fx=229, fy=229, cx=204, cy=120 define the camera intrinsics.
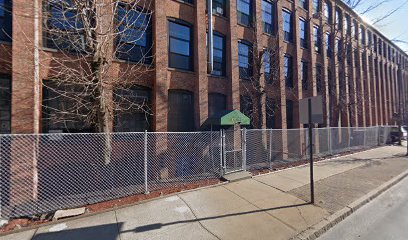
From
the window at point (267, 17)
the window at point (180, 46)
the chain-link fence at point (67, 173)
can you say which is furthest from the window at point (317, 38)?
the chain-link fence at point (67, 173)

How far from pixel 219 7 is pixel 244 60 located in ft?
11.6

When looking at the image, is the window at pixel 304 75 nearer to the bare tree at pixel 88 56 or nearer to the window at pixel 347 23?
the window at pixel 347 23

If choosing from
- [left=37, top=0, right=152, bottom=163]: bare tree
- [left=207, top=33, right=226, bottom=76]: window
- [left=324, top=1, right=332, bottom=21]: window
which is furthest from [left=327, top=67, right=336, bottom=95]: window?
[left=37, top=0, right=152, bottom=163]: bare tree

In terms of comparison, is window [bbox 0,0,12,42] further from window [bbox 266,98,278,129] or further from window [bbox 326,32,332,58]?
window [bbox 326,32,332,58]

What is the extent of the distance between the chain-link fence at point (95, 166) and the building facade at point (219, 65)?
123cm

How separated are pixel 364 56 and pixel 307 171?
26040mm

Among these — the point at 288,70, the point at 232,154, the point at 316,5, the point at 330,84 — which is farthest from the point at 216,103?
the point at 316,5

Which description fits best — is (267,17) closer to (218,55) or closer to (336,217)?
(218,55)

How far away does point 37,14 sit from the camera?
759 cm

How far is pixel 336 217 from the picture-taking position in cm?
567

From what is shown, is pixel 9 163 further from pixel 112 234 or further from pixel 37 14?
pixel 37 14

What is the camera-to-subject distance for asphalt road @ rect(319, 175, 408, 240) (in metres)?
4.96

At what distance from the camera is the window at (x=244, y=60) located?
14602mm

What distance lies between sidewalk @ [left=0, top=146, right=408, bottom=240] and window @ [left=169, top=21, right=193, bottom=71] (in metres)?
6.83
